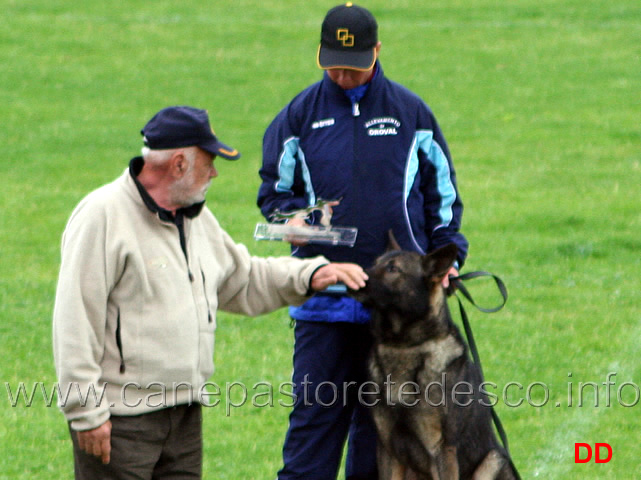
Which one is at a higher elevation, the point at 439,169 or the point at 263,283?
the point at 439,169

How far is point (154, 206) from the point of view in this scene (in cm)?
417

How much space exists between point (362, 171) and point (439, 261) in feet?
1.84

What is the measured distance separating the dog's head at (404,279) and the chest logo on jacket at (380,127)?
562 millimetres

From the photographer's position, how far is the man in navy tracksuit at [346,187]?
510 cm

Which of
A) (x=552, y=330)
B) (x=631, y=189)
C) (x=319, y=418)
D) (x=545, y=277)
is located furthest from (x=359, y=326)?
(x=631, y=189)

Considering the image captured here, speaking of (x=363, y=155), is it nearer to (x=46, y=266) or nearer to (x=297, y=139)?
(x=297, y=139)

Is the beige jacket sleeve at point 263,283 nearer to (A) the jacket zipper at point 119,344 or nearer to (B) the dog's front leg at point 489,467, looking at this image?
(A) the jacket zipper at point 119,344

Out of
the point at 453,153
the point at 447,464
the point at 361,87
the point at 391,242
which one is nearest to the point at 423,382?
the point at 447,464

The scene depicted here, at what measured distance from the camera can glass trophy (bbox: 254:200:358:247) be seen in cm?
495

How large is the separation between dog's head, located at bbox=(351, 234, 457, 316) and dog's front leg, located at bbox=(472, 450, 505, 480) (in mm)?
867

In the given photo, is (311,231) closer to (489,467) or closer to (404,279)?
(404,279)

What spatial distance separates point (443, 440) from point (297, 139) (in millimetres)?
1602

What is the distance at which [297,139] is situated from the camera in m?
5.23

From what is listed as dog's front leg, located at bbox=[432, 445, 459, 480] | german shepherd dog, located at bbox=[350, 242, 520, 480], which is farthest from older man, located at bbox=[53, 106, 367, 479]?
dog's front leg, located at bbox=[432, 445, 459, 480]
